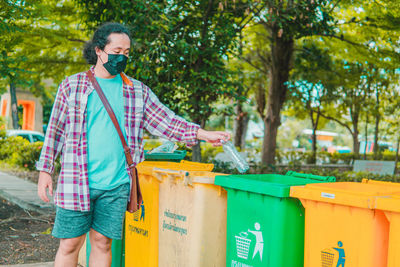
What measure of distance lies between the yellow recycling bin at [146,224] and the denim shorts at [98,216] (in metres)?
0.89

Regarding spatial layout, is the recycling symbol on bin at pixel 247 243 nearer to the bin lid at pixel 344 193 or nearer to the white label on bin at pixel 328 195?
the bin lid at pixel 344 193

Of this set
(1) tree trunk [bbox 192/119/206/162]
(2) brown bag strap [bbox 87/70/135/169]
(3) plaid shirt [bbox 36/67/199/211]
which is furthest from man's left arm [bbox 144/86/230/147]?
(1) tree trunk [bbox 192/119/206/162]

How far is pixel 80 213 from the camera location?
290cm

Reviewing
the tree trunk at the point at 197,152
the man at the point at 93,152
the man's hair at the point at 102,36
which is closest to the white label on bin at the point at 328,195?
the man at the point at 93,152

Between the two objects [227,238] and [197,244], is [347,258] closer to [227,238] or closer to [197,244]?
[227,238]

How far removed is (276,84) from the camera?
1213 centimetres

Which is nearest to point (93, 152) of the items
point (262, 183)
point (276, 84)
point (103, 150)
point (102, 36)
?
point (103, 150)

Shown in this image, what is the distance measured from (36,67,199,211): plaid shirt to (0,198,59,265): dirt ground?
260 cm

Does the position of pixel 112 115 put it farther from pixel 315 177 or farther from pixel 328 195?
pixel 315 177

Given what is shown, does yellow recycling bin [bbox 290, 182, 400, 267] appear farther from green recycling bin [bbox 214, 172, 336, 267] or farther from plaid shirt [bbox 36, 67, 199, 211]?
plaid shirt [bbox 36, 67, 199, 211]

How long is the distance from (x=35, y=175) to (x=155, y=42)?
7.94m

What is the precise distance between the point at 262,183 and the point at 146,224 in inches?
53.2

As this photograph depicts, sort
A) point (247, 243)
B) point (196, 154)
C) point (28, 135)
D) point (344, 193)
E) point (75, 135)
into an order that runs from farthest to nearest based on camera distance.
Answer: point (28, 135)
point (196, 154)
point (247, 243)
point (75, 135)
point (344, 193)

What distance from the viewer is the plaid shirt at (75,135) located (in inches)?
112
